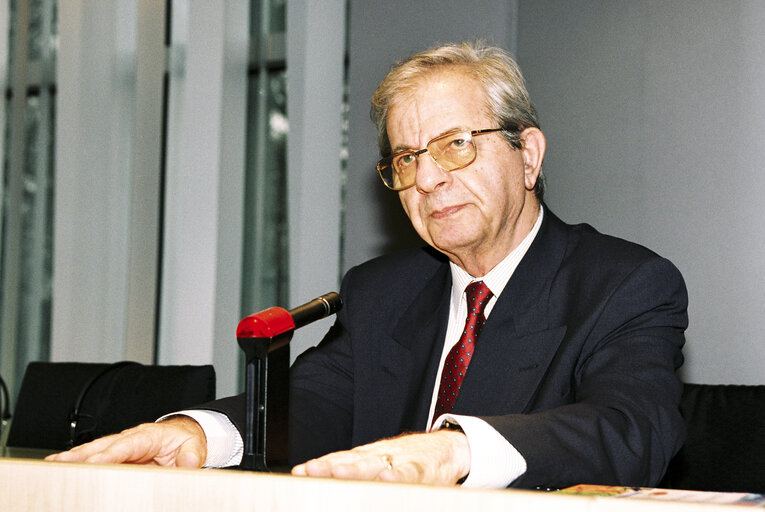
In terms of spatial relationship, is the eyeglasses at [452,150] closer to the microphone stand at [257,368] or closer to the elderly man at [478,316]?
the elderly man at [478,316]

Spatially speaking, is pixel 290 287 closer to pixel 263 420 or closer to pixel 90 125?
pixel 90 125

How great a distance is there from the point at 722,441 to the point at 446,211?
790 mm

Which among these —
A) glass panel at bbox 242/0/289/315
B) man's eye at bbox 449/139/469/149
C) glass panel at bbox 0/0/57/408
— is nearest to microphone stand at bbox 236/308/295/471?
man's eye at bbox 449/139/469/149

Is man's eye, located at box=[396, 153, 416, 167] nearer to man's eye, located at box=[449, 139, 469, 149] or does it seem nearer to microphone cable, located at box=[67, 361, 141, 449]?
man's eye, located at box=[449, 139, 469, 149]

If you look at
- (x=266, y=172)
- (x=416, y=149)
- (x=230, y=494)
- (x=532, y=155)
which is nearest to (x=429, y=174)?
(x=416, y=149)

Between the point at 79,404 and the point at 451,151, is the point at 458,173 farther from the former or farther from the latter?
the point at 79,404

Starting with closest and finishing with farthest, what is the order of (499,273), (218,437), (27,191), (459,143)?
(218,437)
(459,143)
(499,273)
(27,191)

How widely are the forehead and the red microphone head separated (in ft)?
2.60

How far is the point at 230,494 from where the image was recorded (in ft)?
2.54

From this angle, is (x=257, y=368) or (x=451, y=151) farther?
(x=451, y=151)

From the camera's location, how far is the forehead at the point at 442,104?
1878 millimetres

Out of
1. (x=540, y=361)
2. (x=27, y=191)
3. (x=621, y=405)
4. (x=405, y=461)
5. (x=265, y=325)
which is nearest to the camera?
(x=405, y=461)

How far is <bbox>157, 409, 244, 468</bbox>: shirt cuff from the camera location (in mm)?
1527

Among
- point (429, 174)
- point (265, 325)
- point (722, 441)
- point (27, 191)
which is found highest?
point (429, 174)
